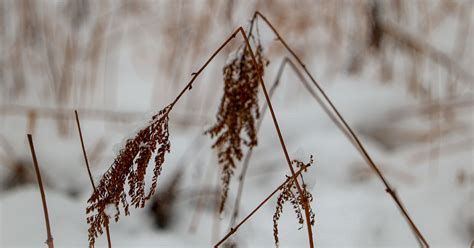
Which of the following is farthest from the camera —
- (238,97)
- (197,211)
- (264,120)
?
(264,120)

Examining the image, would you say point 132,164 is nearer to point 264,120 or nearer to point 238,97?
point 238,97

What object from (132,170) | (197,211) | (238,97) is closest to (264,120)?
(197,211)

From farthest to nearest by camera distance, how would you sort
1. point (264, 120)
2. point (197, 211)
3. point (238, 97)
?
point (264, 120), point (197, 211), point (238, 97)

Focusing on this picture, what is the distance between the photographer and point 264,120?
6.69 ft

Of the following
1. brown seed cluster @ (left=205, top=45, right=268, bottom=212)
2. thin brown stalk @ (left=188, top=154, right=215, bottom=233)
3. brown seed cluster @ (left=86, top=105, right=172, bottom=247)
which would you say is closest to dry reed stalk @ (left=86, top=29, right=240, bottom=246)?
brown seed cluster @ (left=86, top=105, right=172, bottom=247)

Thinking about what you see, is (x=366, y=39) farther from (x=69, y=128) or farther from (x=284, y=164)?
(x=69, y=128)

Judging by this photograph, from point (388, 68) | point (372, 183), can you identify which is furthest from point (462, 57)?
point (372, 183)

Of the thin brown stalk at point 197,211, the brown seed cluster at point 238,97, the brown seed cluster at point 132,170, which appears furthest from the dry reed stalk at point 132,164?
the thin brown stalk at point 197,211

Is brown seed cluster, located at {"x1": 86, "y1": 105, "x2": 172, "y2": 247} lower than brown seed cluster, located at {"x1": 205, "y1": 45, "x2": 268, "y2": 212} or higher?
lower

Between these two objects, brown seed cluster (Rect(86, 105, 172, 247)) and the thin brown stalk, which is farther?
the thin brown stalk

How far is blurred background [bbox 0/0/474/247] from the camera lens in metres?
1.29

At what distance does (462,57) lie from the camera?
2555 mm

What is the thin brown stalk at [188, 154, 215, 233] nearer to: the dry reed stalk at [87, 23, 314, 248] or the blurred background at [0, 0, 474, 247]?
the blurred background at [0, 0, 474, 247]

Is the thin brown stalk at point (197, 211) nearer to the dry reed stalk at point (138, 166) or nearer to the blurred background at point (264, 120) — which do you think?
the blurred background at point (264, 120)
